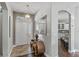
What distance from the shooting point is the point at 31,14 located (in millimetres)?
1666

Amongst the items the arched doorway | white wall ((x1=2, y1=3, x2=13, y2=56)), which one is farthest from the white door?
the arched doorway

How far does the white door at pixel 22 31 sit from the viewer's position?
1691mm

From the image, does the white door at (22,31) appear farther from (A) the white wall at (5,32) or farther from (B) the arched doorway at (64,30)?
(B) the arched doorway at (64,30)

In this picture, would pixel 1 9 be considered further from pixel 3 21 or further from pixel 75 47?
pixel 75 47

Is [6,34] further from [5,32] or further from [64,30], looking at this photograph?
[64,30]

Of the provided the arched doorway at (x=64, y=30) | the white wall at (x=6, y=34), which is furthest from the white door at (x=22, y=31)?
the arched doorway at (x=64, y=30)

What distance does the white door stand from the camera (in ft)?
5.55

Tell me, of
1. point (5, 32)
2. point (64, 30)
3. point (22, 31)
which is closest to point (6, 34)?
point (5, 32)

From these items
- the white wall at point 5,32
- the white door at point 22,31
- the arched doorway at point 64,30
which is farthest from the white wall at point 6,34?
the arched doorway at point 64,30

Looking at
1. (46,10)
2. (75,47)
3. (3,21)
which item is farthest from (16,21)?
(75,47)

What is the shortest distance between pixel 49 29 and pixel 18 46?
0.59 metres

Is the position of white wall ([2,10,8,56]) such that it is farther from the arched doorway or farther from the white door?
the arched doorway

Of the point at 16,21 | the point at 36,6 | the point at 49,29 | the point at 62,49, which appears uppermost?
the point at 36,6

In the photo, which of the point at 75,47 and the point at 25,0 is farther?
the point at 75,47
